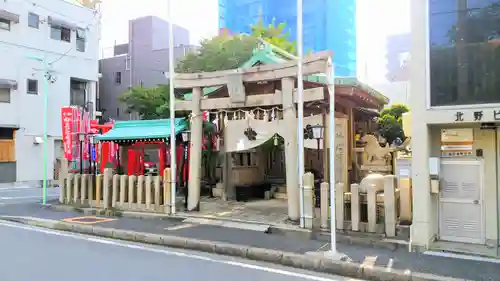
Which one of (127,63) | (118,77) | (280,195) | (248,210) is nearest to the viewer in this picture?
(248,210)

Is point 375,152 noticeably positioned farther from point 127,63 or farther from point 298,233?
point 127,63

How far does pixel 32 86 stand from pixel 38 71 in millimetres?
1107

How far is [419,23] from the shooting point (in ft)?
27.0

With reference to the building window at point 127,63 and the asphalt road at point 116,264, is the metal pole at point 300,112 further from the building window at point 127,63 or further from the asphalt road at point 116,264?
the building window at point 127,63

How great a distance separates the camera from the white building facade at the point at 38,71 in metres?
26.2

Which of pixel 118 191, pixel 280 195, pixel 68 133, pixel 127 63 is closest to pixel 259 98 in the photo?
pixel 280 195

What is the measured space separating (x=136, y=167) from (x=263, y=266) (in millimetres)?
12396

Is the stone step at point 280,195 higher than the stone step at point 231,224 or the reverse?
higher

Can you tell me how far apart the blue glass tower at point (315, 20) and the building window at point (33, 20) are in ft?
52.3

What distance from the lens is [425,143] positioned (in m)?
8.23

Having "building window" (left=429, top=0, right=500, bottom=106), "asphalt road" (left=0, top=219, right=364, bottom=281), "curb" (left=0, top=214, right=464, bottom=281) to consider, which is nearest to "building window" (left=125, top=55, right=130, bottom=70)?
"curb" (left=0, top=214, right=464, bottom=281)

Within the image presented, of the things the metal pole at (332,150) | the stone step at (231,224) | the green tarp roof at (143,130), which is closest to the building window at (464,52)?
the metal pole at (332,150)

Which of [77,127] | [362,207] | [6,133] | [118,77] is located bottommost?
[362,207]

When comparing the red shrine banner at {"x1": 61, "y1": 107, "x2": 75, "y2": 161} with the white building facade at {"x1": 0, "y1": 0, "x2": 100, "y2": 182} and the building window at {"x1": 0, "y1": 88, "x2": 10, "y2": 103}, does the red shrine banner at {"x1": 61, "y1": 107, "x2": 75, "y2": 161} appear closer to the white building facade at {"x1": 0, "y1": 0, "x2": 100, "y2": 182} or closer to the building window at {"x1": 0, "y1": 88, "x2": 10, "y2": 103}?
the white building facade at {"x1": 0, "y1": 0, "x2": 100, "y2": 182}
